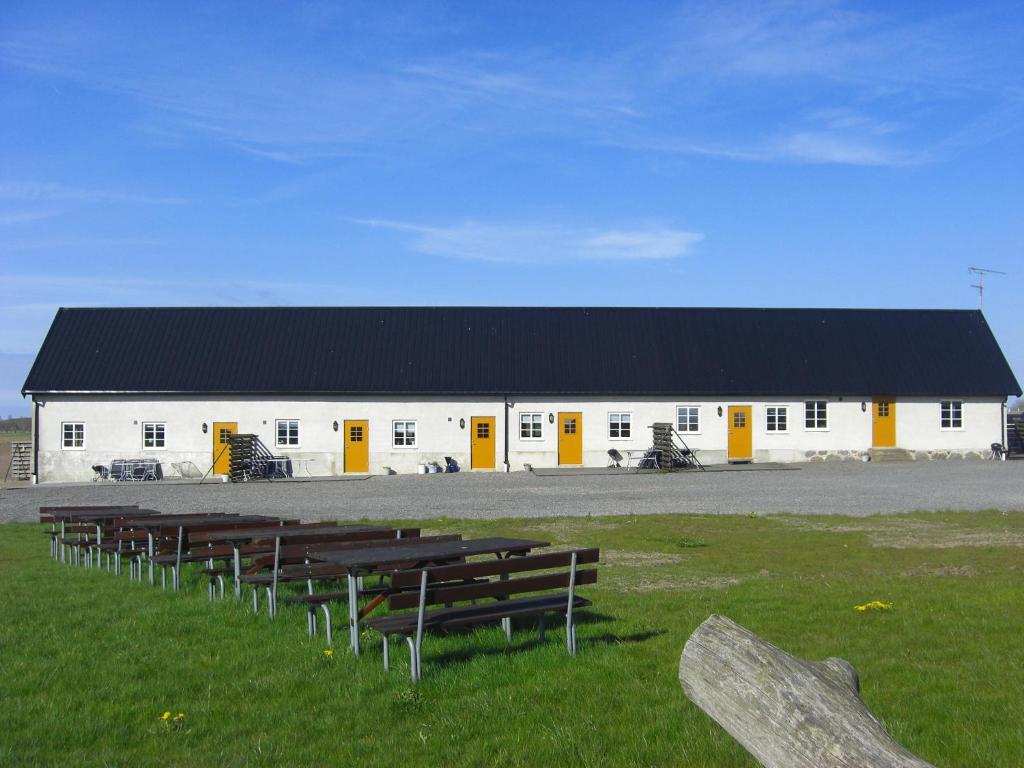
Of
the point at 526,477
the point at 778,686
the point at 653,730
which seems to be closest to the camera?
the point at 778,686

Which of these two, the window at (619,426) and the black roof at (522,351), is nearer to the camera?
the black roof at (522,351)

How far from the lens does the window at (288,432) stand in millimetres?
35719

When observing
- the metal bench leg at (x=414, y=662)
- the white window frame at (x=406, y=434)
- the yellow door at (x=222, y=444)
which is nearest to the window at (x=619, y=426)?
the white window frame at (x=406, y=434)

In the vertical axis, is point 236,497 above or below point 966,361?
below

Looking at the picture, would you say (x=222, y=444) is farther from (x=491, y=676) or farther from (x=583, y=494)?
(x=491, y=676)

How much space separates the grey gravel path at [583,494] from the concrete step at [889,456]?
3.42m

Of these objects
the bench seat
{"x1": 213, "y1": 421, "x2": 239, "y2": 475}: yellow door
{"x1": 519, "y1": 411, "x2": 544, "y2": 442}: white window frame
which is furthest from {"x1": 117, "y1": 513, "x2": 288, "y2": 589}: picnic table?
{"x1": 519, "y1": 411, "x2": 544, "y2": 442}: white window frame

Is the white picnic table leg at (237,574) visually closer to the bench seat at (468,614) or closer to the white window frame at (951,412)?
the bench seat at (468,614)

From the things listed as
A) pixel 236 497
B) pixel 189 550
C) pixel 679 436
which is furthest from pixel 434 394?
pixel 189 550

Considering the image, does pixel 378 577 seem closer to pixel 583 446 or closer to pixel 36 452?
pixel 583 446

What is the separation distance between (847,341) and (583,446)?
11.5 meters

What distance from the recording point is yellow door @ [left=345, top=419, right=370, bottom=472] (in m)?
35.6

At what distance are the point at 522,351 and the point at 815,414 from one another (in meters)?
10.8

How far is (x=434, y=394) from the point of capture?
36.0m
